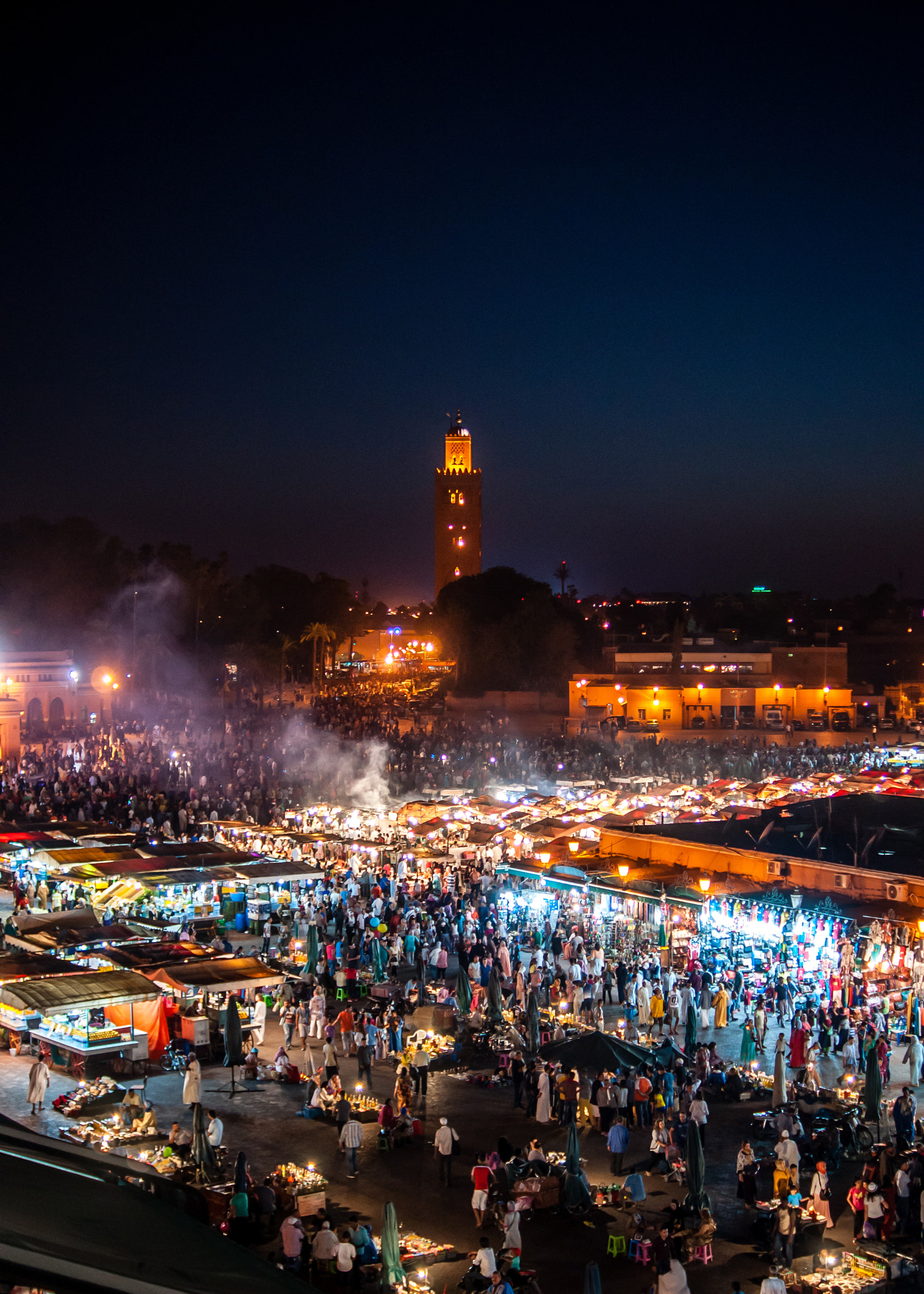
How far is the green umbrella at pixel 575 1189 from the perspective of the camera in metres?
9.74

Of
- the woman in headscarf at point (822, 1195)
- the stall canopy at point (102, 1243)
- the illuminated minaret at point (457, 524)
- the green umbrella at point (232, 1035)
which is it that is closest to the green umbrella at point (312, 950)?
the green umbrella at point (232, 1035)

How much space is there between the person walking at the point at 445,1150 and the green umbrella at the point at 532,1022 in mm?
3643

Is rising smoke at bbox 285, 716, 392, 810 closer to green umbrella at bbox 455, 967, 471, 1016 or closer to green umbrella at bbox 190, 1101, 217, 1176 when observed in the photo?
green umbrella at bbox 455, 967, 471, 1016

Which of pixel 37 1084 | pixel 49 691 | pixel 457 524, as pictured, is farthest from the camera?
pixel 457 524

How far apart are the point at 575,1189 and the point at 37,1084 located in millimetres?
5471

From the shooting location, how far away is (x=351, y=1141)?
420 inches

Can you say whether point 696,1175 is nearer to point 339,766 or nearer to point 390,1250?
point 390,1250

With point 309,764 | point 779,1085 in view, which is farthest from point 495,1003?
point 309,764

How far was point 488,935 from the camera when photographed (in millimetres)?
18922

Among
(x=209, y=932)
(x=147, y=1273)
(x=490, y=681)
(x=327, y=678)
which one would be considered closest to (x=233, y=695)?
(x=490, y=681)

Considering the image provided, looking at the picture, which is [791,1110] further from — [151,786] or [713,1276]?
[151,786]

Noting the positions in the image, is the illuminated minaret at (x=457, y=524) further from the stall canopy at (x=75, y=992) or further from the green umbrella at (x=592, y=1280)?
the green umbrella at (x=592, y=1280)

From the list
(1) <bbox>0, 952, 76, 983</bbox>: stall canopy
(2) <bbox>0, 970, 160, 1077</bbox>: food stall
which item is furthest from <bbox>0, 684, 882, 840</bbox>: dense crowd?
(2) <bbox>0, 970, 160, 1077</bbox>: food stall

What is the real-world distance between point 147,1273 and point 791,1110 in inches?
421
